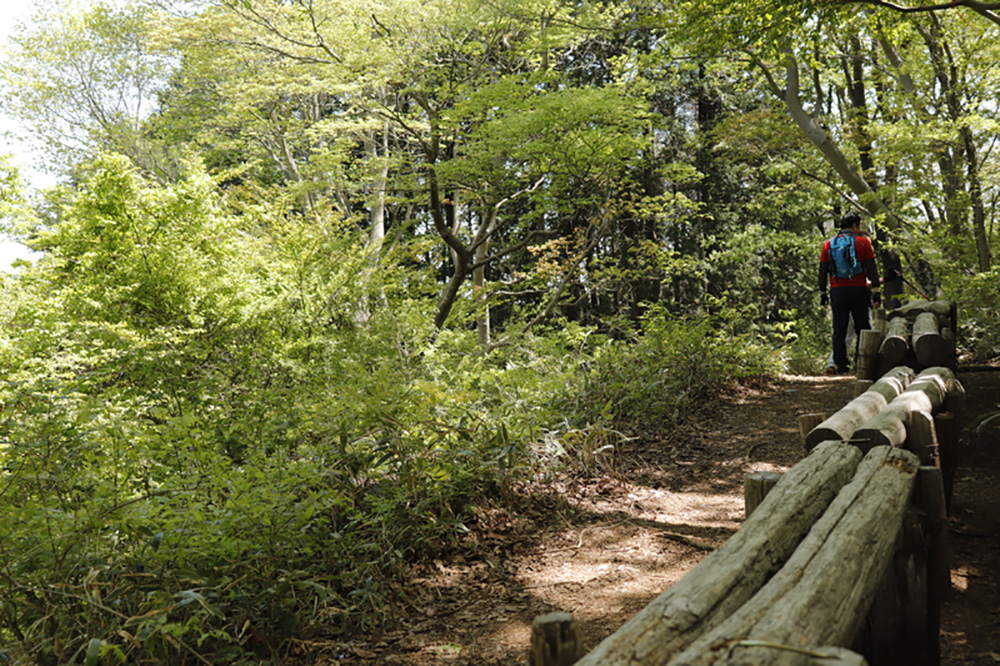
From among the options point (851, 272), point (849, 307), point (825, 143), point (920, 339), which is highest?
point (825, 143)

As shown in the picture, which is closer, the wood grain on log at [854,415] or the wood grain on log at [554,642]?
the wood grain on log at [554,642]

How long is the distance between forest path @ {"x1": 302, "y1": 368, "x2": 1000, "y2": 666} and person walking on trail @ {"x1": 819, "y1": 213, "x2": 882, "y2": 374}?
55.4 inches

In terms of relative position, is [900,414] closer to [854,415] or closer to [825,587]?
[854,415]

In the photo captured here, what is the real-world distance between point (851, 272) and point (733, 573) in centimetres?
652

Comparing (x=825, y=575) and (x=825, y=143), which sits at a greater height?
(x=825, y=143)

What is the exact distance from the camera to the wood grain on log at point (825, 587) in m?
1.33

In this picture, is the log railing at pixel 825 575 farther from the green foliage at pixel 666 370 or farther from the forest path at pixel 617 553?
the green foliage at pixel 666 370

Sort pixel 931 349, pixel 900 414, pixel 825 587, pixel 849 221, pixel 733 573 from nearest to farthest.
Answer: pixel 825 587
pixel 733 573
pixel 900 414
pixel 931 349
pixel 849 221

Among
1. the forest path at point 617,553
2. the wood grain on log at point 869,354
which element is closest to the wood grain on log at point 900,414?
the forest path at point 617,553

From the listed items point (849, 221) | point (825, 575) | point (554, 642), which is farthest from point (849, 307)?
point (554, 642)

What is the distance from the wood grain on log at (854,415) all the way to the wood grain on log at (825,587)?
24.6 inches

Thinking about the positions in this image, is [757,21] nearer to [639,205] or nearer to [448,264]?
[639,205]

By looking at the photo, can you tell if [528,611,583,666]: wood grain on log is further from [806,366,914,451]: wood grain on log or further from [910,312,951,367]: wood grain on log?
[910,312,951,367]: wood grain on log

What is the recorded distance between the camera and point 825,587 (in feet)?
5.15
